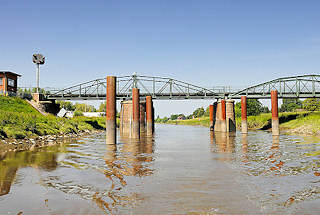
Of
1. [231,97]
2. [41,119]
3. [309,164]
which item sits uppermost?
[231,97]

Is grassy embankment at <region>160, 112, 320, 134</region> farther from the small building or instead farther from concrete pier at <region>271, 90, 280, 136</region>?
the small building

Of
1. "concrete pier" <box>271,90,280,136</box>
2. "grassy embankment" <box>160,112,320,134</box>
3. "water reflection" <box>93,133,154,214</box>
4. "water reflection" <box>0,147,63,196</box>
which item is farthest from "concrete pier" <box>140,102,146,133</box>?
"water reflection" <box>93,133,154,214</box>

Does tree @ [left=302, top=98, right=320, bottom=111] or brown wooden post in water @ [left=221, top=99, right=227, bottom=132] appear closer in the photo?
brown wooden post in water @ [left=221, top=99, right=227, bottom=132]

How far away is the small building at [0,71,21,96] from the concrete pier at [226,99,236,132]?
52.5 meters

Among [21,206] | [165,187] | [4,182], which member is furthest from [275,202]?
[4,182]

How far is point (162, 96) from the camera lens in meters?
A: 81.5

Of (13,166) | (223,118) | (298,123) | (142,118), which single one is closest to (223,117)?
(223,118)

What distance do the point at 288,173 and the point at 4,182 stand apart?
12424 millimetres

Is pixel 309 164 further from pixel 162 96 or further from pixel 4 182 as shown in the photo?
pixel 162 96

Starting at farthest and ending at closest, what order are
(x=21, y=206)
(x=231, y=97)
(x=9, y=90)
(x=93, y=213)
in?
(x=231, y=97) < (x=9, y=90) < (x=21, y=206) < (x=93, y=213)

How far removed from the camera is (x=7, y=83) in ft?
204

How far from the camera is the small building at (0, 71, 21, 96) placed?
60.8 meters

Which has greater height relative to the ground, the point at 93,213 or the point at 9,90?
the point at 9,90

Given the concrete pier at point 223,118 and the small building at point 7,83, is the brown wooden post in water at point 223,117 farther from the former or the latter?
the small building at point 7,83
